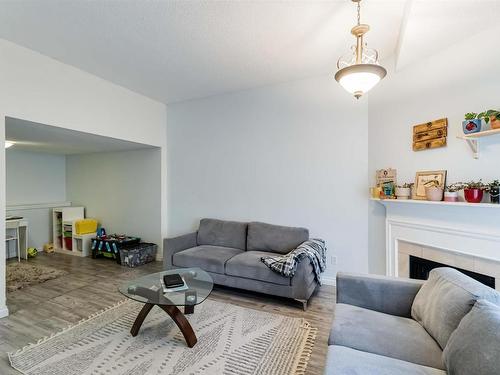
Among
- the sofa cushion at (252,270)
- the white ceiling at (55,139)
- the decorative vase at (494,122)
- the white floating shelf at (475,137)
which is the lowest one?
the sofa cushion at (252,270)

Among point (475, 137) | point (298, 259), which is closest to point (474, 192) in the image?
point (475, 137)

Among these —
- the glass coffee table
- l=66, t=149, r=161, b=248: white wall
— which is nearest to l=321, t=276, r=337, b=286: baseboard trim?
the glass coffee table

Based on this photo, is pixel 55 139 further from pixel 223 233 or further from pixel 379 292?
pixel 379 292

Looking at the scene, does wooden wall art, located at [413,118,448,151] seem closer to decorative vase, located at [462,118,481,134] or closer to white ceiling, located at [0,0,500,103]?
decorative vase, located at [462,118,481,134]

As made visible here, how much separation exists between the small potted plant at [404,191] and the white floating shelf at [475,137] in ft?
1.96

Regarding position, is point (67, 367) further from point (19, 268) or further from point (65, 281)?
point (19, 268)

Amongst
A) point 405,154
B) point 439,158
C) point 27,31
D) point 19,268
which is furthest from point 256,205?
point 19,268

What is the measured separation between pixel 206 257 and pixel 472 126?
2.87m

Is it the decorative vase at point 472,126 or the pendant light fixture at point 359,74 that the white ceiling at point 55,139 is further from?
the decorative vase at point 472,126

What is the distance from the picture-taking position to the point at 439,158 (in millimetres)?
2422

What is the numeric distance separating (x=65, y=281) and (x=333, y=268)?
11.6ft

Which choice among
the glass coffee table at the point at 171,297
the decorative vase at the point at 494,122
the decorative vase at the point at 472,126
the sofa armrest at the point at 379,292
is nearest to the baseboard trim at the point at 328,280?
the sofa armrest at the point at 379,292

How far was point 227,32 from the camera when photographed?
245cm

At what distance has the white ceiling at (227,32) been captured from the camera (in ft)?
6.75
